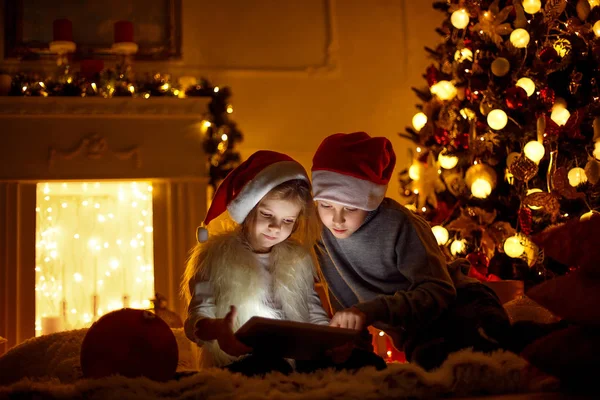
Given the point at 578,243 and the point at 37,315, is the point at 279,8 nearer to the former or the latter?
the point at 37,315

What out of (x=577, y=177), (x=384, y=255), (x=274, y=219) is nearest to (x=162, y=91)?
(x=577, y=177)

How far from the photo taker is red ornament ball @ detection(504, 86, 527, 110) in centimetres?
306

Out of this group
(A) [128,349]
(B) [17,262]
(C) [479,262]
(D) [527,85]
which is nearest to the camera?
(A) [128,349]

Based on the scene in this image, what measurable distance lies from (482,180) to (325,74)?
1.30m

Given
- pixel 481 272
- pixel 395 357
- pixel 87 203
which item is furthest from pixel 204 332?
pixel 87 203

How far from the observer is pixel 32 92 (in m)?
3.60

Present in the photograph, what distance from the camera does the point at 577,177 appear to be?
9.60 ft

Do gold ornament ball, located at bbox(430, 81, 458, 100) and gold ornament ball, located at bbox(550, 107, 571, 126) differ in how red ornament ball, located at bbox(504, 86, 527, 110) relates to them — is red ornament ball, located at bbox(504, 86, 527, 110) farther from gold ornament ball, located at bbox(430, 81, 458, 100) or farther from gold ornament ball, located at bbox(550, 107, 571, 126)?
gold ornament ball, located at bbox(430, 81, 458, 100)

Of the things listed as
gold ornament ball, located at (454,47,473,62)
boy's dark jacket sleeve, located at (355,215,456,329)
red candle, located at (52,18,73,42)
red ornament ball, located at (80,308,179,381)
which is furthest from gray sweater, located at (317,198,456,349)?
red candle, located at (52,18,73,42)

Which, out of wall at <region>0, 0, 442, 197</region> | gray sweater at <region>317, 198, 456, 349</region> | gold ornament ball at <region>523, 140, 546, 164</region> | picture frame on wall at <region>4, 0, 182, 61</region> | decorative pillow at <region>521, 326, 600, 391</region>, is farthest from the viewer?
wall at <region>0, 0, 442, 197</region>

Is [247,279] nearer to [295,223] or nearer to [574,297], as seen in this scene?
[295,223]

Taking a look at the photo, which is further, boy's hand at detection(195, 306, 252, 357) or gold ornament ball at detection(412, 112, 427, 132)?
gold ornament ball at detection(412, 112, 427, 132)

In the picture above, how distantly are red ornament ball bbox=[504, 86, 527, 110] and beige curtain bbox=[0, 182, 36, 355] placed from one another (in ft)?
7.01

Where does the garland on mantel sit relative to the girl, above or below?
above
